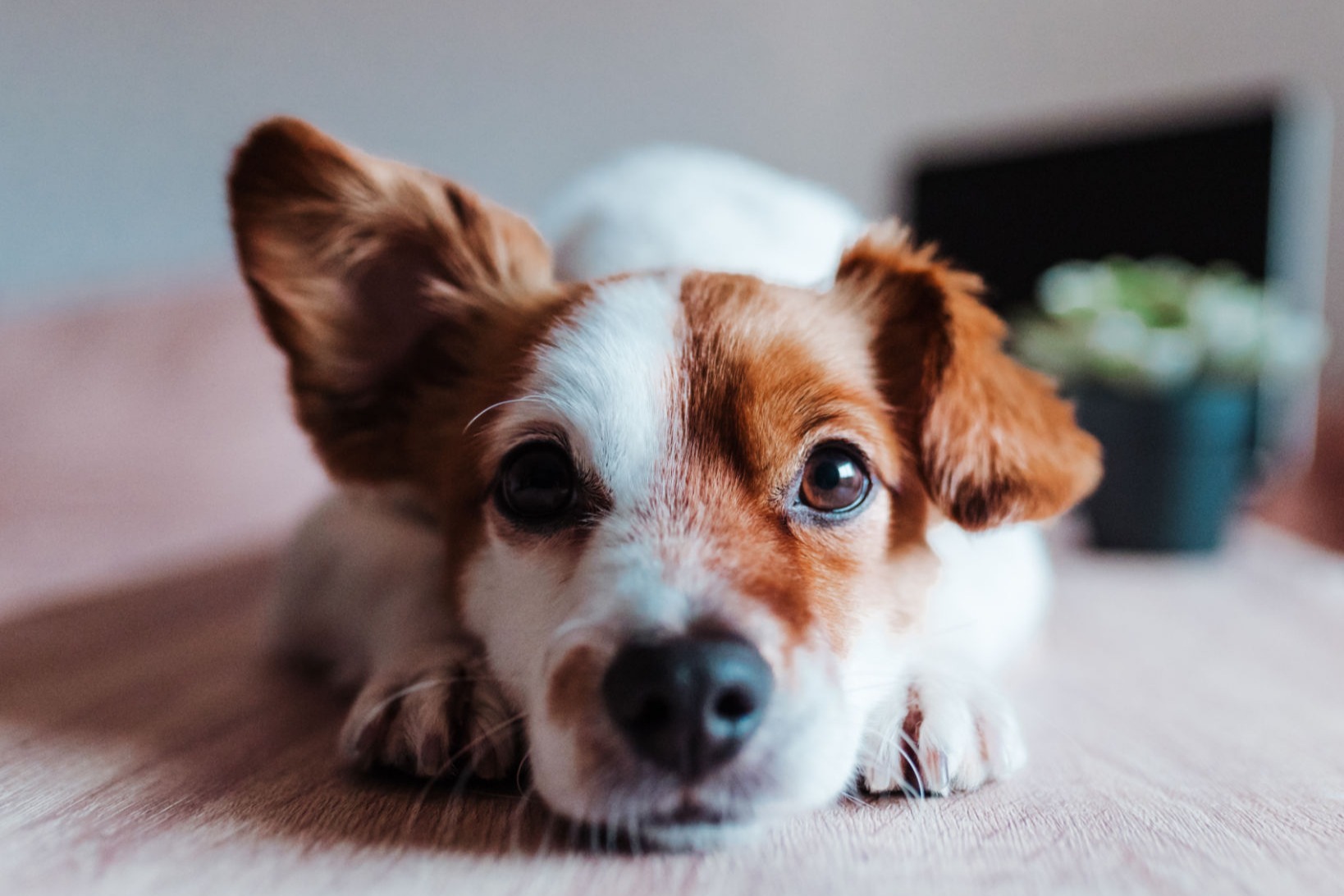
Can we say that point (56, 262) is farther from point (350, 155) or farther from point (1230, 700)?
point (1230, 700)

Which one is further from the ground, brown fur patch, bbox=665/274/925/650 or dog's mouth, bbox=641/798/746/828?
brown fur patch, bbox=665/274/925/650

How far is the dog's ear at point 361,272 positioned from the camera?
1.30 meters

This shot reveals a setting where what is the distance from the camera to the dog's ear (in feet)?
4.27

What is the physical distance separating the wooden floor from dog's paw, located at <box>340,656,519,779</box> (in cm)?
3

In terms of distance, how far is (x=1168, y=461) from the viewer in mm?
2488

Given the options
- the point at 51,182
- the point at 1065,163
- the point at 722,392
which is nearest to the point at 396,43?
the point at 51,182

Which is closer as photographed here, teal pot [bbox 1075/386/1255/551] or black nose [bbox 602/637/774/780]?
black nose [bbox 602/637/774/780]

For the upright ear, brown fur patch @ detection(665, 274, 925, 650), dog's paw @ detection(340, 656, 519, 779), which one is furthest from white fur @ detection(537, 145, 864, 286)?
dog's paw @ detection(340, 656, 519, 779)

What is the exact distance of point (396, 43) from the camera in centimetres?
434

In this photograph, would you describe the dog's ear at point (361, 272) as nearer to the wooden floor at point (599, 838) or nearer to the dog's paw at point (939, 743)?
the wooden floor at point (599, 838)

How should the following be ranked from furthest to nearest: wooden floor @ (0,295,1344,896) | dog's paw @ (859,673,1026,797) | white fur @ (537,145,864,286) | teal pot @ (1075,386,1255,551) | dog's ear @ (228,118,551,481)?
1. teal pot @ (1075,386,1255,551)
2. white fur @ (537,145,864,286)
3. dog's ear @ (228,118,551,481)
4. dog's paw @ (859,673,1026,797)
5. wooden floor @ (0,295,1344,896)

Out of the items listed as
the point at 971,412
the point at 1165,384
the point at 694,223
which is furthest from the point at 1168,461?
the point at 971,412

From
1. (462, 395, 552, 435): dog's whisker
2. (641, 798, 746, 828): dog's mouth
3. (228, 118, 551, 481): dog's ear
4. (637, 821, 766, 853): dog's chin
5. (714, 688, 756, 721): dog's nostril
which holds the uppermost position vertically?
(228, 118, 551, 481): dog's ear

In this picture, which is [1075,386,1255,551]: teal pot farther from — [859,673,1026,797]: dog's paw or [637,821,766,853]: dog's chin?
[637,821,766,853]: dog's chin
